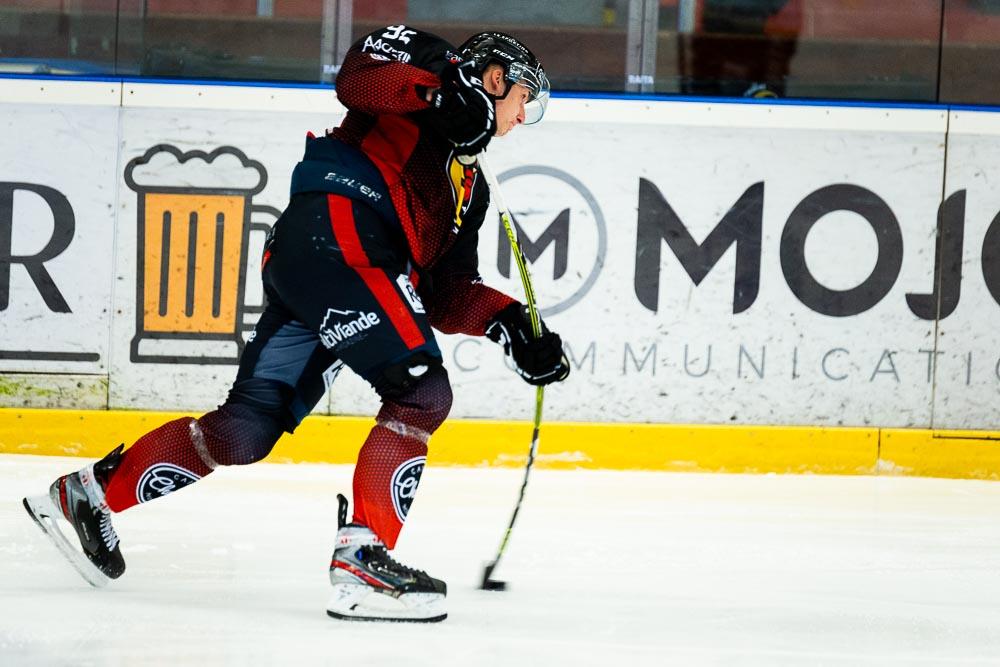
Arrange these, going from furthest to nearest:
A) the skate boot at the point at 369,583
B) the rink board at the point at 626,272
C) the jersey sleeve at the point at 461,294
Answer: the rink board at the point at 626,272, the jersey sleeve at the point at 461,294, the skate boot at the point at 369,583

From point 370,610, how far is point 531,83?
1023mm

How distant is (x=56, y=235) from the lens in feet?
15.7

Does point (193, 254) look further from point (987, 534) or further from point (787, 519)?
point (987, 534)

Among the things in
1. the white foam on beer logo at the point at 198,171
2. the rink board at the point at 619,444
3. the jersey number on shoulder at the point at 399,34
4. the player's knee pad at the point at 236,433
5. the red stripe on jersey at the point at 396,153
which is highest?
the jersey number on shoulder at the point at 399,34

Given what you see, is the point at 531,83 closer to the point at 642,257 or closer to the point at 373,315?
the point at 373,315

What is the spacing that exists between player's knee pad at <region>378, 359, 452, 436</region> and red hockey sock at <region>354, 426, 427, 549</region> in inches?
1.1

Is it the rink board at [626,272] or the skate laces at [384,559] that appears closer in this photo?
the skate laces at [384,559]

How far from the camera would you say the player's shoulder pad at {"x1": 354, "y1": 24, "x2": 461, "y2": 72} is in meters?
2.53

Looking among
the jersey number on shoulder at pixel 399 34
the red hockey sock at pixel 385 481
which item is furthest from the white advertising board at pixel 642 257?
the red hockey sock at pixel 385 481

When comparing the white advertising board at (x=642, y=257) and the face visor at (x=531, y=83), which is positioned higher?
the face visor at (x=531, y=83)

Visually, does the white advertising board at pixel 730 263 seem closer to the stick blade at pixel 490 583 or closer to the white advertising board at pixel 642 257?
the white advertising board at pixel 642 257

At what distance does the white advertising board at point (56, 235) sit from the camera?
4777 millimetres

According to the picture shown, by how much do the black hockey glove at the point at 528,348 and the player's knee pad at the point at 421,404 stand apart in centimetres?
20

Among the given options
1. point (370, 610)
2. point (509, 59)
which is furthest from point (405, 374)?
point (509, 59)
